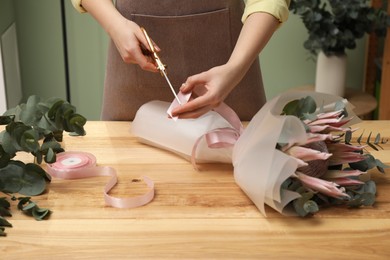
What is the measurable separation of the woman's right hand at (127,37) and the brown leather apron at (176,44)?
10.4 inches

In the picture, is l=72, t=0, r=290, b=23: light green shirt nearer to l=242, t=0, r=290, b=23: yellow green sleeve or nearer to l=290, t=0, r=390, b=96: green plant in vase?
l=242, t=0, r=290, b=23: yellow green sleeve

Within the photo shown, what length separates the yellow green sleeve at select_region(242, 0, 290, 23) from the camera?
1.32 m

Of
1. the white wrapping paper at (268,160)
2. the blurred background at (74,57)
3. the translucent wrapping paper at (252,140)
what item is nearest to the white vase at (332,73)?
the blurred background at (74,57)

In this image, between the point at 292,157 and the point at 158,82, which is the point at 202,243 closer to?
the point at 292,157

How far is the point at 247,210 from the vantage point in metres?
1.02

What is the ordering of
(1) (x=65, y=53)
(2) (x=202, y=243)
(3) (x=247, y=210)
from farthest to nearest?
1. (1) (x=65, y=53)
2. (3) (x=247, y=210)
3. (2) (x=202, y=243)

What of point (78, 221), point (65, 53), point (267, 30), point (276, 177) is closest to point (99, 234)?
point (78, 221)

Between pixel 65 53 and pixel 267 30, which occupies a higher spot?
pixel 267 30

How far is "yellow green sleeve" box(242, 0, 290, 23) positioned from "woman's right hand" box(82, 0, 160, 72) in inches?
10.4

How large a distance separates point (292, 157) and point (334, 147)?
0.41ft

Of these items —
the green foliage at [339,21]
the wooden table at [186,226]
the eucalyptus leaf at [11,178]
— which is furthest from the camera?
the green foliage at [339,21]

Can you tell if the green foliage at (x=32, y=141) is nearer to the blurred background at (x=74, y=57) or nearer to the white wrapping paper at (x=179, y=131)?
the white wrapping paper at (x=179, y=131)

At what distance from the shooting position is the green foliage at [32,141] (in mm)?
1042

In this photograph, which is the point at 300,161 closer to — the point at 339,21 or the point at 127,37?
the point at 127,37
